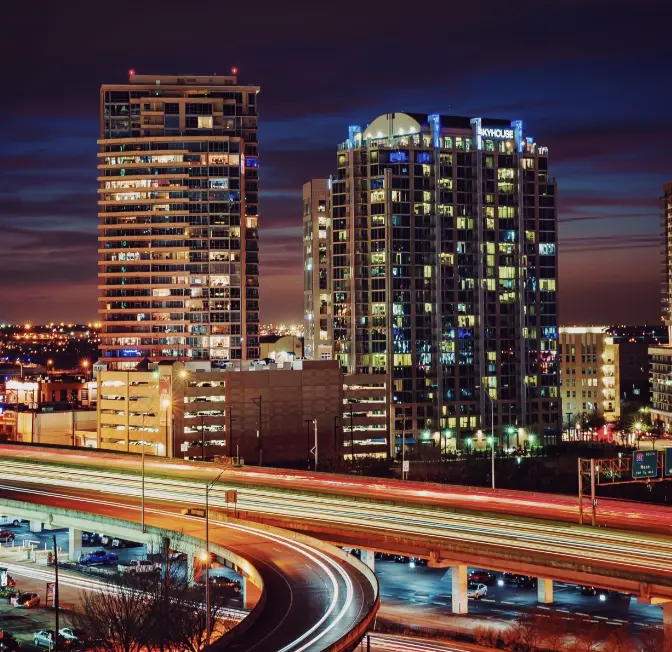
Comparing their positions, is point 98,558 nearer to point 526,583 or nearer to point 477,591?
point 477,591

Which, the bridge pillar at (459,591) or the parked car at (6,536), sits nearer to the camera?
the bridge pillar at (459,591)

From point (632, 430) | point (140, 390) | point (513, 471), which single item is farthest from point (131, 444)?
point (632, 430)

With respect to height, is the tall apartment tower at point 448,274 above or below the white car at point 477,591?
above

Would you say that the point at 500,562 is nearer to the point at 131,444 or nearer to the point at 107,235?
the point at 131,444

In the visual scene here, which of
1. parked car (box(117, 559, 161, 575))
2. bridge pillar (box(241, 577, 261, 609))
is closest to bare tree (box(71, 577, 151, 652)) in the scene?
bridge pillar (box(241, 577, 261, 609))

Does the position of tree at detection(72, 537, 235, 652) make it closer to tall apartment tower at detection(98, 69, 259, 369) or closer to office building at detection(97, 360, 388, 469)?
office building at detection(97, 360, 388, 469)

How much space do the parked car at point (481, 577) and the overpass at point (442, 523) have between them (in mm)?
6597

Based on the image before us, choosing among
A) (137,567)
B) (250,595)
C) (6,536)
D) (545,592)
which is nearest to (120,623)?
(250,595)

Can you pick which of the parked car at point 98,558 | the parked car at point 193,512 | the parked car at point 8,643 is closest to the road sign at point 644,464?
the parked car at point 193,512

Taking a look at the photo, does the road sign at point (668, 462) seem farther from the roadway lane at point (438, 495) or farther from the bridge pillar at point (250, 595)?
the bridge pillar at point (250, 595)

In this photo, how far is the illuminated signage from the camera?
182875mm

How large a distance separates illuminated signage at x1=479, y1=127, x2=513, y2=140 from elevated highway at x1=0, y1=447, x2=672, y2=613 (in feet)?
303

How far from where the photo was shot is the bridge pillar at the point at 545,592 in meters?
86.1

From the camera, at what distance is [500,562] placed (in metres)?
65.6
